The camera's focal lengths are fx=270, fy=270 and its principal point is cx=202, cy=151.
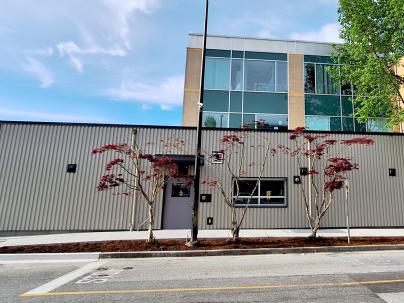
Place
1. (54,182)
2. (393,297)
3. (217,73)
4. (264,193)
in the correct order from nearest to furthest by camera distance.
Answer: (393,297), (54,182), (264,193), (217,73)

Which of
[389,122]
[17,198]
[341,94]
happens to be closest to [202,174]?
[17,198]

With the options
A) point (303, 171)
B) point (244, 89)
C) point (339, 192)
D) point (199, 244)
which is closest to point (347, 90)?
point (244, 89)

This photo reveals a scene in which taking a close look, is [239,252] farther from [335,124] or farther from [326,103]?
[326,103]

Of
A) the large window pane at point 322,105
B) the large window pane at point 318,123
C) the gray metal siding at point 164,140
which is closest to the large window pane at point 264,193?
the gray metal siding at point 164,140

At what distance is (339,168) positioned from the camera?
968 centimetres

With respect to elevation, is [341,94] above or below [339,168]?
above

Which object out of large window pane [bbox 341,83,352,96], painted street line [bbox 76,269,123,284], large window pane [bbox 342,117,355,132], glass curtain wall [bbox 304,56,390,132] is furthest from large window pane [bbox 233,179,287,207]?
large window pane [bbox 341,83,352,96]

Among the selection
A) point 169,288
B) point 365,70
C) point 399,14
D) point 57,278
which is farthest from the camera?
point 365,70

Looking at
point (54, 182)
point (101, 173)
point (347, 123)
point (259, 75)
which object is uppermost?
point (259, 75)

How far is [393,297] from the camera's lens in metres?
4.80

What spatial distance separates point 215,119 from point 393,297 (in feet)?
54.8

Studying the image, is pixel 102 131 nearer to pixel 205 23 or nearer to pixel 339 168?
pixel 205 23

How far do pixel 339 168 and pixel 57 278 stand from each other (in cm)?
926

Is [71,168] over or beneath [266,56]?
beneath
